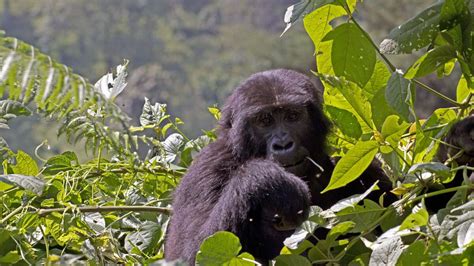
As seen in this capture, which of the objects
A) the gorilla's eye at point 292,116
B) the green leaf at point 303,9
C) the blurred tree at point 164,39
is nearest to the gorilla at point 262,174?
the gorilla's eye at point 292,116

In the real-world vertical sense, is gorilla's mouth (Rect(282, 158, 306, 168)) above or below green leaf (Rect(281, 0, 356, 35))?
below

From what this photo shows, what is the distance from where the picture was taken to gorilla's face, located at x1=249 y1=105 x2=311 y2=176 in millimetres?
3656

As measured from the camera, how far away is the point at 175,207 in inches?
143

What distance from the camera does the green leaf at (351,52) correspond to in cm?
320

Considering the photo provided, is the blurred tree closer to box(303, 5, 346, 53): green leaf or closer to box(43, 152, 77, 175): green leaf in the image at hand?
box(43, 152, 77, 175): green leaf

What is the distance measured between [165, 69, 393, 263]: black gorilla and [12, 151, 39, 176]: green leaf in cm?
52

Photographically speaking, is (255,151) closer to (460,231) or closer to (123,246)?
(123,246)

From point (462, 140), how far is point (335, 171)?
50 cm

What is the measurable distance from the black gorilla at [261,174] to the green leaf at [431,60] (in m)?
0.55

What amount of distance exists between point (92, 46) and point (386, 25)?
70.2 ft

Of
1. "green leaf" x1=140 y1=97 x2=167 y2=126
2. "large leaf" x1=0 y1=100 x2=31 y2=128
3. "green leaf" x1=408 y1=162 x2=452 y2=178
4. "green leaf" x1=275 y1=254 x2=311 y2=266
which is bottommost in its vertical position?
"green leaf" x1=275 y1=254 x2=311 y2=266

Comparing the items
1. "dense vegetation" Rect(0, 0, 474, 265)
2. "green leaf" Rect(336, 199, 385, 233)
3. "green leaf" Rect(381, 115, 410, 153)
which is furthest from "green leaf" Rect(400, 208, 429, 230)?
"green leaf" Rect(381, 115, 410, 153)

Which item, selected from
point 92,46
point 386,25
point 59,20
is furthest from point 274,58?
point 59,20

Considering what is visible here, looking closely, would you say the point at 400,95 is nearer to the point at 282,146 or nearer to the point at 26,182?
the point at 282,146
